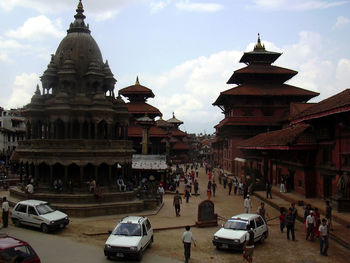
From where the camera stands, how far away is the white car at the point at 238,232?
578 inches

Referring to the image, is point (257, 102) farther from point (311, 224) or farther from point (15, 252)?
point (15, 252)

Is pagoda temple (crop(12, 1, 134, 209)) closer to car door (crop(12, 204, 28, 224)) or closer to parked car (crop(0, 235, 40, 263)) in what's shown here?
car door (crop(12, 204, 28, 224))

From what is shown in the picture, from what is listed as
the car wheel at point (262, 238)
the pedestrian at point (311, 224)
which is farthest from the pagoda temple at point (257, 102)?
the car wheel at point (262, 238)

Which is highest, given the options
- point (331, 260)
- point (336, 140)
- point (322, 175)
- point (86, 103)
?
point (86, 103)

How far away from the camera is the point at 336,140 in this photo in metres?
22.2

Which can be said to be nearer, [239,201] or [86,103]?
[86,103]

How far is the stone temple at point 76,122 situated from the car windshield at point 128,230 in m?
10.4

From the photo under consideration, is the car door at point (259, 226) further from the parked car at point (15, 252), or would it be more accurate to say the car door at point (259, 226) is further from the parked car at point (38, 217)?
the parked car at point (38, 217)

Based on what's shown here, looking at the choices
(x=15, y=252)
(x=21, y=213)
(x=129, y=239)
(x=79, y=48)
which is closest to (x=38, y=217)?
(x=21, y=213)

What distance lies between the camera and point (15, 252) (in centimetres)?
1073

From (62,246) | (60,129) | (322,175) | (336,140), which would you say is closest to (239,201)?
(322,175)

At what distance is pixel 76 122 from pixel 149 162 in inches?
486

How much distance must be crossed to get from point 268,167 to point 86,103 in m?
20.4

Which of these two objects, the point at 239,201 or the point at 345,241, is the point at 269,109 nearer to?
the point at 239,201
